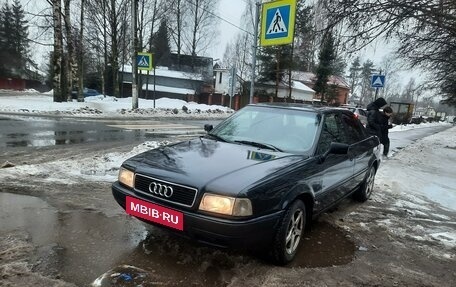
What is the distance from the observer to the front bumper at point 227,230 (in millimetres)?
3166

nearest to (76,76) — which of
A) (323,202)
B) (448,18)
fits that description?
(448,18)

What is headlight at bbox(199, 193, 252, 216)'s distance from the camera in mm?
3180

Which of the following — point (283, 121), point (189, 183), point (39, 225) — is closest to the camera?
point (189, 183)

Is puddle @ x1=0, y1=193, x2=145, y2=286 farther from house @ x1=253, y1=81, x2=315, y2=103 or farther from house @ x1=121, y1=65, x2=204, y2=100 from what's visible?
house @ x1=121, y1=65, x2=204, y2=100

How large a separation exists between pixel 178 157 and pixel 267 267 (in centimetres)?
137

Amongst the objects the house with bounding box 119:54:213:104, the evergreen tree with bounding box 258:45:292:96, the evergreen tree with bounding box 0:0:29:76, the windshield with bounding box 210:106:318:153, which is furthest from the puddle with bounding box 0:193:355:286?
the evergreen tree with bounding box 0:0:29:76

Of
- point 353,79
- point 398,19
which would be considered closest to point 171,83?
point 398,19

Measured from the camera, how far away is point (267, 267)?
3643 mm

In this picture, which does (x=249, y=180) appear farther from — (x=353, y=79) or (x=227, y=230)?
(x=353, y=79)

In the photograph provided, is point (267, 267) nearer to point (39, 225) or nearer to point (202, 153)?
point (202, 153)

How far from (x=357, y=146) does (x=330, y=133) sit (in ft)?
3.32

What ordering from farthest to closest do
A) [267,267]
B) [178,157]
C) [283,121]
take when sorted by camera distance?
[283,121], [178,157], [267,267]

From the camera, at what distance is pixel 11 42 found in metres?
59.1

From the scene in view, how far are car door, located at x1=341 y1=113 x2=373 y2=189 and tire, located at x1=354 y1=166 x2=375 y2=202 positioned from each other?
0.81 feet
